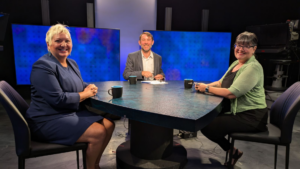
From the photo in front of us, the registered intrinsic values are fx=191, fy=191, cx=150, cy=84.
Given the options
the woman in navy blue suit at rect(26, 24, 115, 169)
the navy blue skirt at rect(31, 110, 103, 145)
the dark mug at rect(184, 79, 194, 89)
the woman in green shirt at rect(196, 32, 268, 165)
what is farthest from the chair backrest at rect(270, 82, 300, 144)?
the navy blue skirt at rect(31, 110, 103, 145)

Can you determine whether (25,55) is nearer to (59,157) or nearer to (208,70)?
(59,157)

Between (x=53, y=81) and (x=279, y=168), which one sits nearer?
(x=53, y=81)

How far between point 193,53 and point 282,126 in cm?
326

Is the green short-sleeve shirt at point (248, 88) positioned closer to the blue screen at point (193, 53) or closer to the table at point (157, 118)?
the table at point (157, 118)

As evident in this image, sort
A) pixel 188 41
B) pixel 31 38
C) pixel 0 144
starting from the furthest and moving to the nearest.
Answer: pixel 188 41
pixel 31 38
pixel 0 144

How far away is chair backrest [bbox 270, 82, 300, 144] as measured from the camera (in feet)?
4.65

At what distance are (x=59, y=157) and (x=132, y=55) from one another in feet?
5.61

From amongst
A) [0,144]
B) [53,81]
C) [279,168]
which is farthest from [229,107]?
[0,144]

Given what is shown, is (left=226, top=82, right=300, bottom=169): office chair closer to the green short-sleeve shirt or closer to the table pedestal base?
the green short-sleeve shirt

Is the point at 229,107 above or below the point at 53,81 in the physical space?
below

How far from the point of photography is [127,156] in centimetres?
180

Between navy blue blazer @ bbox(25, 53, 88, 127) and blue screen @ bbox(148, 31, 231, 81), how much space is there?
3.21 metres

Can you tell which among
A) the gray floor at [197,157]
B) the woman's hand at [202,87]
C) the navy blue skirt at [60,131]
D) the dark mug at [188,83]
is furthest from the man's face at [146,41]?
the navy blue skirt at [60,131]

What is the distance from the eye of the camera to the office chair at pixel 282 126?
56.5 inches
